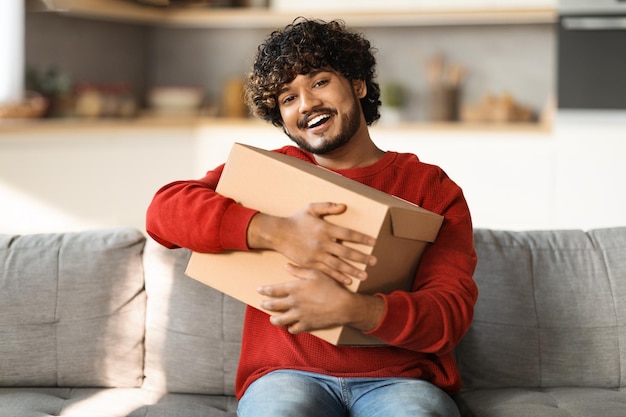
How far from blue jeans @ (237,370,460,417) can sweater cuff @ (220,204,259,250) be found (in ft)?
0.91

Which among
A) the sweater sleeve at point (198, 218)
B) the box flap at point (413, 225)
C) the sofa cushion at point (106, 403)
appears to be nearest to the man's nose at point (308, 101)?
the sweater sleeve at point (198, 218)

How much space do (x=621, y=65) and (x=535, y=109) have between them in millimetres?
811

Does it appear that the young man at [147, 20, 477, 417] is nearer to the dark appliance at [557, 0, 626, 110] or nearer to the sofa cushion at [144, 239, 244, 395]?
the sofa cushion at [144, 239, 244, 395]

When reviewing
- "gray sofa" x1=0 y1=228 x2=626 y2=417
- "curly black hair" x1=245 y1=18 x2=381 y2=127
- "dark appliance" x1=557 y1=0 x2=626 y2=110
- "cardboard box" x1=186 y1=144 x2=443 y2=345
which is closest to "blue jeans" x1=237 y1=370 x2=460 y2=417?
"cardboard box" x1=186 y1=144 x2=443 y2=345

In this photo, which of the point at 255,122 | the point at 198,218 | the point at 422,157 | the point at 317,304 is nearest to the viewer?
the point at 317,304

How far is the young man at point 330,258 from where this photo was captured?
154cm

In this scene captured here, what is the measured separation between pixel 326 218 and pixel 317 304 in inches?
6.0

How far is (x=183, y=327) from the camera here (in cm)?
208

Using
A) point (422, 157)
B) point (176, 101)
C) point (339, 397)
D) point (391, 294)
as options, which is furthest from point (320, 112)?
point (176, 101)

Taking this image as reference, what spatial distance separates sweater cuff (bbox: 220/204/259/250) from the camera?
161 centimetres

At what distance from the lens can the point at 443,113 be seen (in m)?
4.76

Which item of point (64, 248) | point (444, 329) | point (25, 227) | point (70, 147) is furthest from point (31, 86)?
point (444, 329)

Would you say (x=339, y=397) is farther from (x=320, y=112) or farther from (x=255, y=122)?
A: (x=255, y=122)

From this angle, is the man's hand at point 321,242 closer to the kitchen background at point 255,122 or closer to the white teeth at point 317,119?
the white teeth at point 317,119
